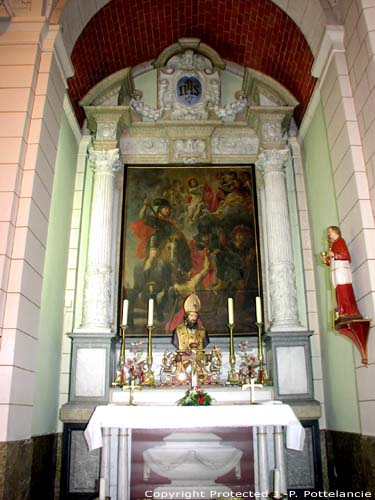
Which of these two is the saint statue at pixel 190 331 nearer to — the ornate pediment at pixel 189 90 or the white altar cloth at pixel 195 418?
the white altar cloth at pixel 195 418

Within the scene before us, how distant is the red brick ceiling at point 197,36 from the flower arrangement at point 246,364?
12.8ft

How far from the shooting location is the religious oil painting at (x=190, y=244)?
7.15 metres

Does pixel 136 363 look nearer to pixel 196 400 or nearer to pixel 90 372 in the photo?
pixel 90 372

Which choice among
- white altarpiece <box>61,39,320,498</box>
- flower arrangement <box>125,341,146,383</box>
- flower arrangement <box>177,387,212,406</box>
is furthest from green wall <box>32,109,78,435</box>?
flower arrangement <box>177,387,212,406</box>

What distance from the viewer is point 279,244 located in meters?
7.25

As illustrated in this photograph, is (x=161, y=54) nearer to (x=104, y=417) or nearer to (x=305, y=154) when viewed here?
(x=305, y=154)

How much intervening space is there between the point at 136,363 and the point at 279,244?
2.74m

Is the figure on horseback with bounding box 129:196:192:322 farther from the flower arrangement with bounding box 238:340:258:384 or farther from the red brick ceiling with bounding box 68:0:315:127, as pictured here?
the red brick ceiling with bounding box 68:0:315:127

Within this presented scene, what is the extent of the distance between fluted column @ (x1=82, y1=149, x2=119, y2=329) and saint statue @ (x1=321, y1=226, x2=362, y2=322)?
3.27 meters

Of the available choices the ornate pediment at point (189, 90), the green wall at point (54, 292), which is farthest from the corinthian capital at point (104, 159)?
the ornate pediment at point (189, 90)

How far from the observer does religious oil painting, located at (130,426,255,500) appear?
5.33m

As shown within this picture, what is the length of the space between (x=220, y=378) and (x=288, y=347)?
3.46ft

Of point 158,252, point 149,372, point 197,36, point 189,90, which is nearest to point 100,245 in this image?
point 158,252

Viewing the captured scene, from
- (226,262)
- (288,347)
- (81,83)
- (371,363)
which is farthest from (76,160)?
(371,363)
